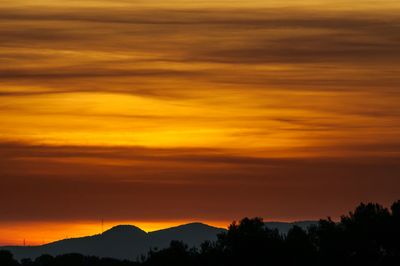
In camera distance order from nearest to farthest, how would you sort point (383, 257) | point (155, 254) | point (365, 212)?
point (383, 257)
point (365, 212)
point (155, 254)

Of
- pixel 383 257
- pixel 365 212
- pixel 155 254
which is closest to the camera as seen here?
pixel 383 257

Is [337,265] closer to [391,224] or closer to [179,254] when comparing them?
[391,224]

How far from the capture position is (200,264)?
187 meters

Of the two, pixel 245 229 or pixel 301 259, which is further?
pixel 245 229

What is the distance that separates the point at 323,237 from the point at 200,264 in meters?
15.6

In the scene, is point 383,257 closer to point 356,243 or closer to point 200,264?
point 356,243

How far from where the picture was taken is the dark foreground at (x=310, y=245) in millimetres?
172250

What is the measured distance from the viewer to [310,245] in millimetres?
181750

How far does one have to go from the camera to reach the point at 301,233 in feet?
606

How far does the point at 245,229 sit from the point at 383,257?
22.9 meters

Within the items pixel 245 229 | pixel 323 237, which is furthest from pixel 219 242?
pixel 323 237

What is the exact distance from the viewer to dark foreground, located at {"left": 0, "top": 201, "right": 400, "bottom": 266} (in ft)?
565

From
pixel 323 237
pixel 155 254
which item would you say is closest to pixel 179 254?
pixel 155 254

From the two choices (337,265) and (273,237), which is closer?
(337,265)
